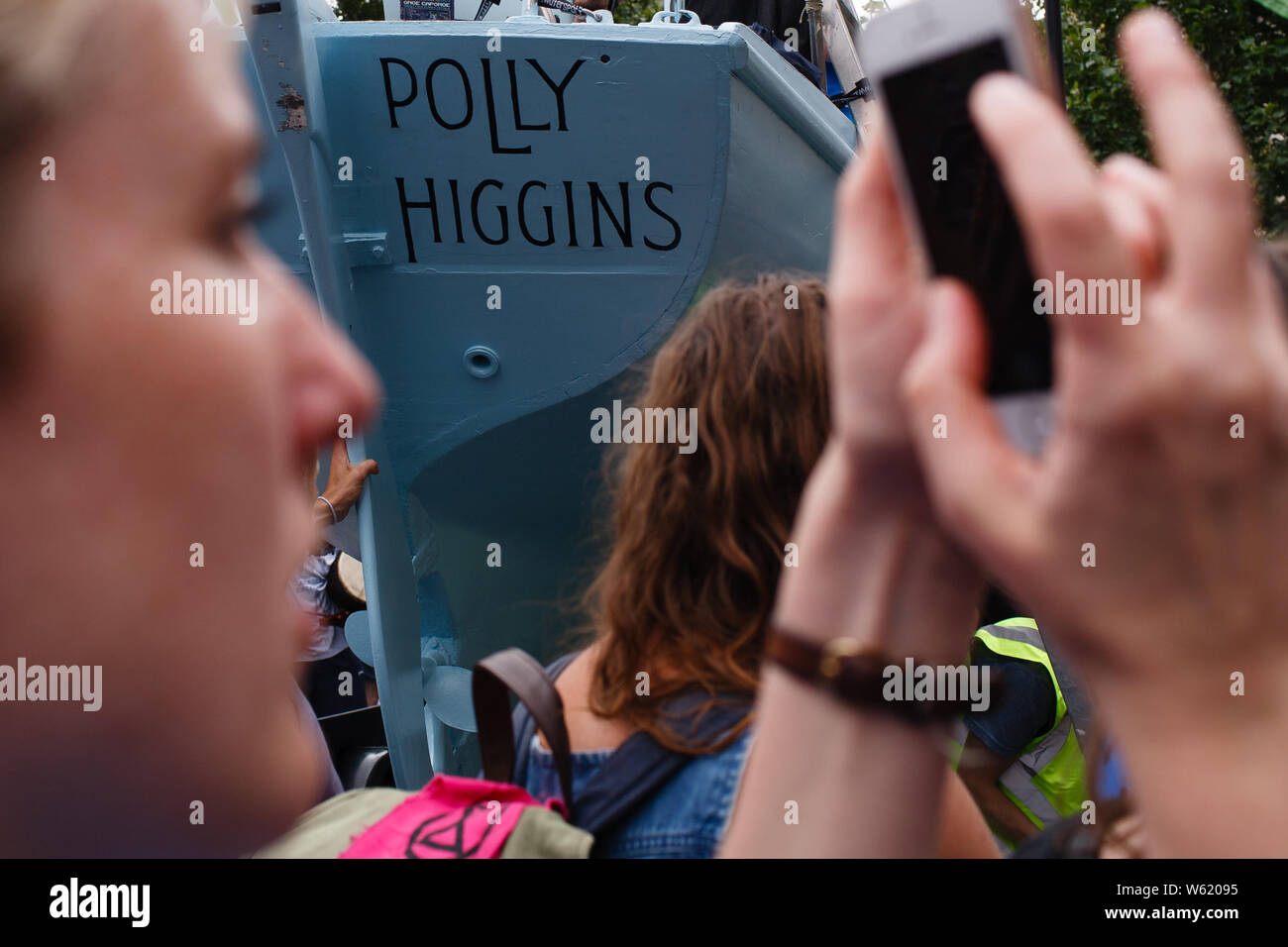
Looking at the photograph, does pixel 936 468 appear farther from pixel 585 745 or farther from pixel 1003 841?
pixel 1003 841

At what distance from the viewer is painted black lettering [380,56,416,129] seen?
2.67 meters

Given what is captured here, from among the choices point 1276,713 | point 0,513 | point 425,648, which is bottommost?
point 425,648

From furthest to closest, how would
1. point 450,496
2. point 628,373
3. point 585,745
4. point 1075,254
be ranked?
1. point 450,496
2. point 628,373
3. point 585,745
4. point 1075,254

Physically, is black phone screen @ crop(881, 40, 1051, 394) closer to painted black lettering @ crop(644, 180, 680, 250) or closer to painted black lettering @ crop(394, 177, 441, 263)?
painted black lettering @ crop(644, 180, 680, 250)

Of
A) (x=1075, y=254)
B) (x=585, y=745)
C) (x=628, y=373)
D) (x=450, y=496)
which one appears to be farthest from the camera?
(x=450, y=496)

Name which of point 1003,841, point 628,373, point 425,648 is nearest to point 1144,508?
point 1003,841

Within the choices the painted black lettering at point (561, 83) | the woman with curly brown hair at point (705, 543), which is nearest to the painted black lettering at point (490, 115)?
the painted black lettering at point (561, 83)

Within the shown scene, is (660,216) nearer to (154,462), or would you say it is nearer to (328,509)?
(328,509)

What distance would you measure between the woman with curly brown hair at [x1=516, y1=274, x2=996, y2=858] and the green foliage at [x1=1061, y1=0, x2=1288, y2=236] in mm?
6543

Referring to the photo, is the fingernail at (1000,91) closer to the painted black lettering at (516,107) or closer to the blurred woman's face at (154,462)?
the blurred woman's face at (154,462)

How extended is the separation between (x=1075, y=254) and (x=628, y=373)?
2.85 m

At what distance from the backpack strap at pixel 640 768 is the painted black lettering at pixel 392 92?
2080 millimetres

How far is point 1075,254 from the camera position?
325 millimetres
